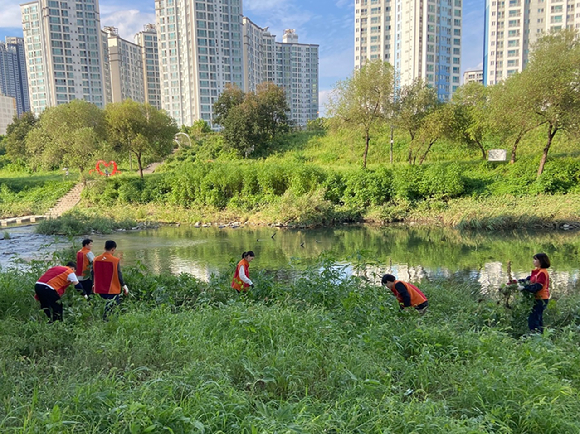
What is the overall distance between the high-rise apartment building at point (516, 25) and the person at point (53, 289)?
251 feet

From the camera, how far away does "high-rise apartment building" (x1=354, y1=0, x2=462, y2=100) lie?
66.6 meters

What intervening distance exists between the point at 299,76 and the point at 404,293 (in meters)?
92.6

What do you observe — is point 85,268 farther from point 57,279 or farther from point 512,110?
point 512,110

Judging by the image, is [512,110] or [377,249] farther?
[512,110]

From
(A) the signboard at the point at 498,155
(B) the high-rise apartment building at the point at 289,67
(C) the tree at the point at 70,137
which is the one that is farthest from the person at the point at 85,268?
(B) the high-rise apartment building at the point at 289,67

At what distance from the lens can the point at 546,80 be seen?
20.6 metres

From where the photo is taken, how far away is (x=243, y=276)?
7.21m

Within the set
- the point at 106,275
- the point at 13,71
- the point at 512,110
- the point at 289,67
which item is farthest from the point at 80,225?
the point at 13,71

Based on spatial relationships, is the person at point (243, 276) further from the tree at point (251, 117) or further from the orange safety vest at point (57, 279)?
the tree at point (251, 117)

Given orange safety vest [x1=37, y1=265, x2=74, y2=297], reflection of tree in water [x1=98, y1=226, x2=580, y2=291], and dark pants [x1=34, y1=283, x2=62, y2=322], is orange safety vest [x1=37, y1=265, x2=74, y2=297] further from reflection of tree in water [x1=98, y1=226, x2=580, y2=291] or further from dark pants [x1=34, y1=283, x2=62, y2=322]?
reflection of tree in water [x1=98, y1=226, x2=580, y2=291]

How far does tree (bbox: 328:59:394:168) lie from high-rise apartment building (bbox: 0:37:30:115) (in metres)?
122

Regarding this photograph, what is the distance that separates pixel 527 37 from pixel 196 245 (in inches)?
2883

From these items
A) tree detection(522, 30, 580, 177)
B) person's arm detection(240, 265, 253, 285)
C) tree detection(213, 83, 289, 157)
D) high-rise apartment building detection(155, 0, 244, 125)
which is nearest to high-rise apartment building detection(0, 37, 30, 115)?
high-rise apartment building detection(155, 0, 244, 125)

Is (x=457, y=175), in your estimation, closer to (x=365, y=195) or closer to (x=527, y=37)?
(x=365, y=195)
